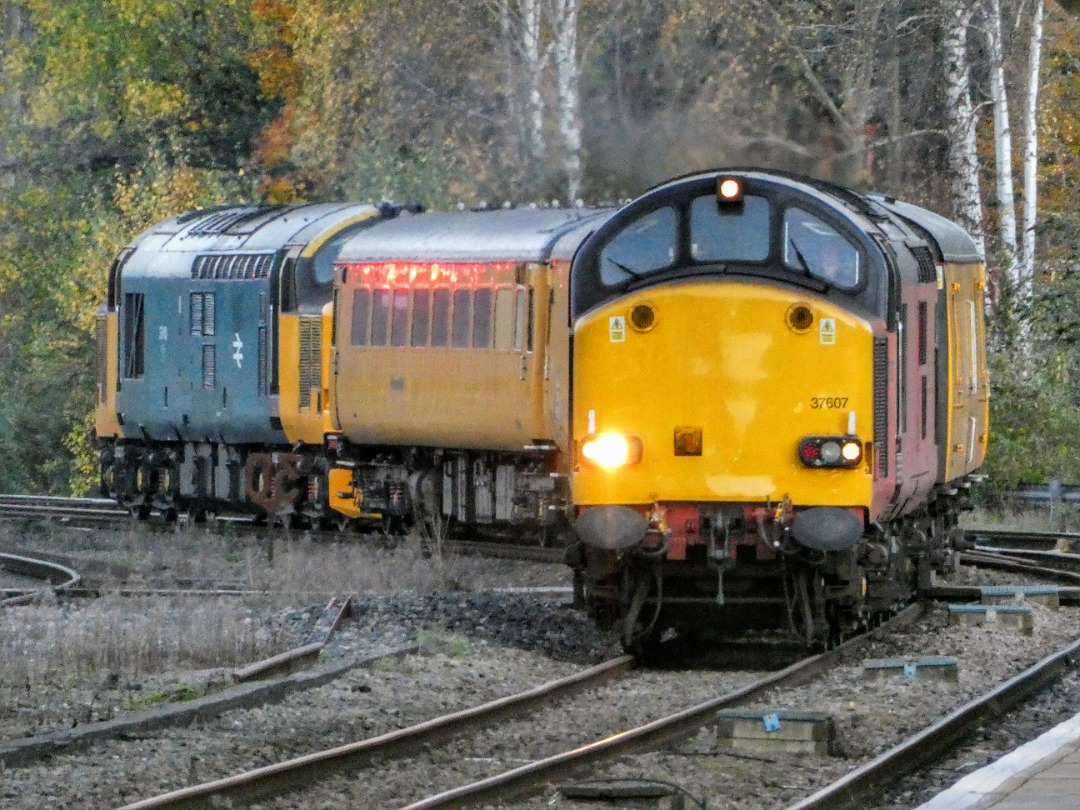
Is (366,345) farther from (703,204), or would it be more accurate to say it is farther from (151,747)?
(151,747)

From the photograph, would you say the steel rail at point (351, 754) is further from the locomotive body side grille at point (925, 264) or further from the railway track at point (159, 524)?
the railway track at point (159, 524)

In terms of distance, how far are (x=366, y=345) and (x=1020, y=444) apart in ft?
27.3

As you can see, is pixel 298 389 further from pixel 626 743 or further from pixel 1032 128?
pixel 626 743

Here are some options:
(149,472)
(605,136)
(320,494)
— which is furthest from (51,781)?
(149,472)

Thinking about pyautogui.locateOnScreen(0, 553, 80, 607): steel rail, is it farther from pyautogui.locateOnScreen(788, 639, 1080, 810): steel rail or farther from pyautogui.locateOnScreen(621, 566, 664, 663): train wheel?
pyautogui.locateOnScreen(788, 639, 1080, 810): steel rail

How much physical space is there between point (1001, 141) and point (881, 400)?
16.4 m

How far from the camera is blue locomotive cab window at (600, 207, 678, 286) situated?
1344 cm

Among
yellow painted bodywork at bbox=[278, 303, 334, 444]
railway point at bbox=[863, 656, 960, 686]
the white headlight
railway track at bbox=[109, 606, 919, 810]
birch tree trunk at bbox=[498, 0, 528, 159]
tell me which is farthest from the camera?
birch tree trunk at bbox=[498, 0, 528, 159]

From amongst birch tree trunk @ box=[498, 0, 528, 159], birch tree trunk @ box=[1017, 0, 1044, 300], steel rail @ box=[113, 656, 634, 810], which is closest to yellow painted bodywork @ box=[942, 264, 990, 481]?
steel rail @ box=[113, 656, 634, 810]

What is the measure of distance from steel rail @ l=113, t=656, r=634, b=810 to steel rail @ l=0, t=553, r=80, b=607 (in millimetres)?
6705

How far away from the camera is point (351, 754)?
1014 centimetres

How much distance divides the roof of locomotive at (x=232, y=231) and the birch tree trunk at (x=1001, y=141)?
8.35m

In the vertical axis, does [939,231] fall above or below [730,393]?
above

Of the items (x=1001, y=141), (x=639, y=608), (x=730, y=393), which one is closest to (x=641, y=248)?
(x=730, y=393)
